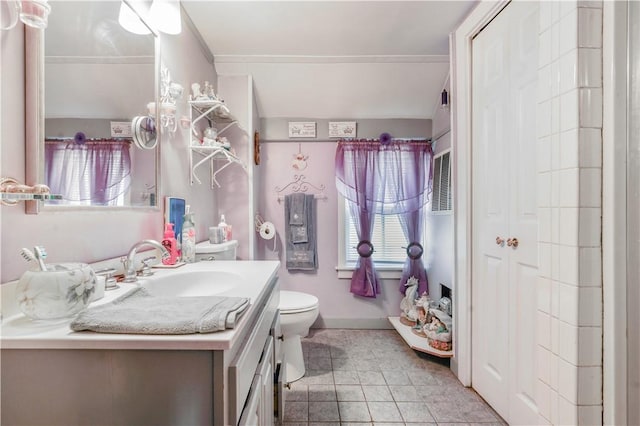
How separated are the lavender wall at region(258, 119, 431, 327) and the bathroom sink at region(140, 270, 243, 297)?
1532mm

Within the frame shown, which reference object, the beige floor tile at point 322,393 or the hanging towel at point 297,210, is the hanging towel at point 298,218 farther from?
the beige floor tile at point 322,393

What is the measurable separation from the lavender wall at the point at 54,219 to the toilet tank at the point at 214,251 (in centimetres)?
39

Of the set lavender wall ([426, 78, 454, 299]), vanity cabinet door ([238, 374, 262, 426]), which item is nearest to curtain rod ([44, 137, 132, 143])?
vanity cabinet door ([238, 374, 262, 426])

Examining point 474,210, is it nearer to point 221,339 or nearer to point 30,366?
point 221,339

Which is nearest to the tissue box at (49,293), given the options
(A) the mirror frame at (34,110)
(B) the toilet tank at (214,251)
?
(A) the mirror frame at (34,110)

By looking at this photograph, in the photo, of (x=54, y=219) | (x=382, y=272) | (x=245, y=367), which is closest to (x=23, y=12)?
(x=54, y=219)

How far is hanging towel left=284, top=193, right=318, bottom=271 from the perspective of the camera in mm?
2822

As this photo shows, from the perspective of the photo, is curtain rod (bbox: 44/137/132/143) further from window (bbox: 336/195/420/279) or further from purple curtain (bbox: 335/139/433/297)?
window (bbox: 336/195/420/279)

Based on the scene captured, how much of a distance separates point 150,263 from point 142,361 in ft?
2.66

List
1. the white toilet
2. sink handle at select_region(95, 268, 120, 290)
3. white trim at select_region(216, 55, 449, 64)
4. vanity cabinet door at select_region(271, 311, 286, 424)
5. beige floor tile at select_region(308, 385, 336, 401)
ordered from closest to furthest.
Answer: sink handle at select_region(95, 268, 120, 290), vanity cabinet door at select_region(271, 311, 286, 424), beige floor tile at select_region(308, 385, 336, 401), the white toilet, white trim at select_region(216, 55, 449, 64)

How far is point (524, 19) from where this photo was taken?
1421 millimetres

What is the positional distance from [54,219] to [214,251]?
108 centimetres

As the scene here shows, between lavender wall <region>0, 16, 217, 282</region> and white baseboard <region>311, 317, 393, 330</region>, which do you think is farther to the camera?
white baseboard <region>311, 317, 393, 330</region>

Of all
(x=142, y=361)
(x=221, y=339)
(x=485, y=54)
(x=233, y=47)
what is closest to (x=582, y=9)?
(x=485, y=54)
